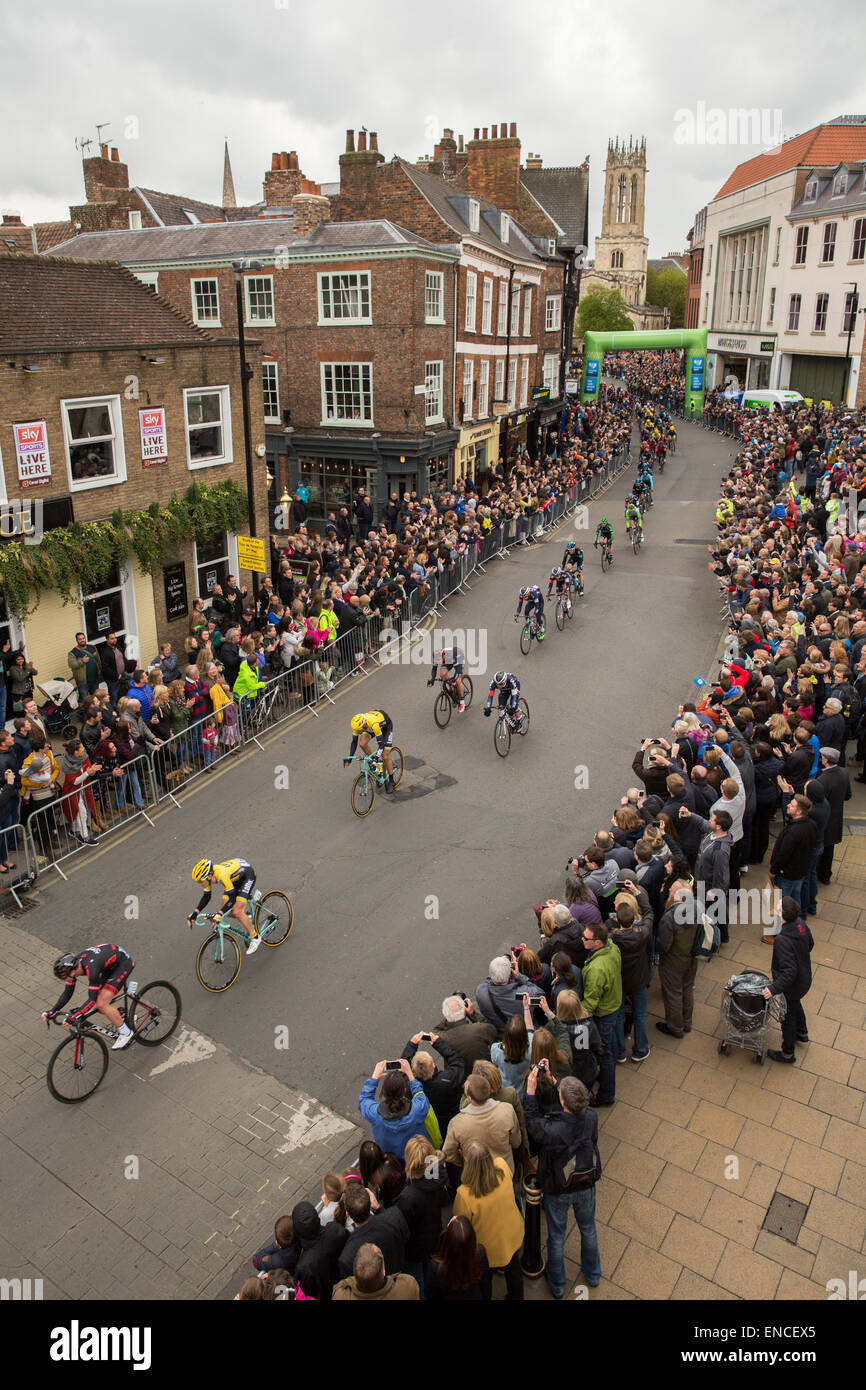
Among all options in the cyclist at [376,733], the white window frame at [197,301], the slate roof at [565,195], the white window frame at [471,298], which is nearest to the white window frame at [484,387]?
the white window frame at [471,298]

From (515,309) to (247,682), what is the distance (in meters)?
28.2

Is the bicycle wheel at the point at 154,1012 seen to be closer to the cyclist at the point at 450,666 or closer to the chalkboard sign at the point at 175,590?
the cyclist at the point at 450,666

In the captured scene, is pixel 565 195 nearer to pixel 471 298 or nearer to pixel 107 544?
pixel 471 298

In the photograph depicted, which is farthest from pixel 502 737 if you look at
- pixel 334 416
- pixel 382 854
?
pixel 334 416

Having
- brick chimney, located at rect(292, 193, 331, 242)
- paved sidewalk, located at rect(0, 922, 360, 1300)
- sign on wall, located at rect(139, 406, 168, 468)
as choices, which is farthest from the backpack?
brick chimney, located at rect(292, 193, 331, 242)

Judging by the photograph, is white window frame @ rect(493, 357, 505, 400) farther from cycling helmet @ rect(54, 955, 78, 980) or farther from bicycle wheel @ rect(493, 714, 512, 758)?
cycling helmet @ rect(54, 955, 78, 980)

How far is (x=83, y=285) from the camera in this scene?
16.7 meters

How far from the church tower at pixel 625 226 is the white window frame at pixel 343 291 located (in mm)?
120376

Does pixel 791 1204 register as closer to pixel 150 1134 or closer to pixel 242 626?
pixel 150 1134

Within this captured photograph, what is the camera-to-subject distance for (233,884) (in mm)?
8812

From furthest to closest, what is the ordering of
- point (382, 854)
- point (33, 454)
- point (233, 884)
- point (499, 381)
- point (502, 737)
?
point (499, 381)
point (33, 454)
point (502, 737)
point (382, 854)
point (233, 884)

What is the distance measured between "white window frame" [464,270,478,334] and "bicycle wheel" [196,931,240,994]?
26844 millimetres

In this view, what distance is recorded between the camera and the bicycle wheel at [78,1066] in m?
7.69

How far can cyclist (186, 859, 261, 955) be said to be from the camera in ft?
28.5
